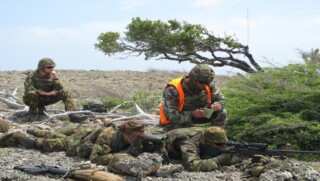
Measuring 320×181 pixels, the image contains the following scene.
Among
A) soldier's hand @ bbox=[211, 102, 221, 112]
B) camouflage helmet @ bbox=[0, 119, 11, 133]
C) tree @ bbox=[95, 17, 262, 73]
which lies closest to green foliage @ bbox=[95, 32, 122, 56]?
tree @ bbox=[95, 17, 262, 73]

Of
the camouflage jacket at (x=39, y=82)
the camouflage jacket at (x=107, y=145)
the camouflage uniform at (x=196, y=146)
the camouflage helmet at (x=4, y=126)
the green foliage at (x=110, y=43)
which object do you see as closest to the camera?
the camouflage uniform at (x=196, y=146)

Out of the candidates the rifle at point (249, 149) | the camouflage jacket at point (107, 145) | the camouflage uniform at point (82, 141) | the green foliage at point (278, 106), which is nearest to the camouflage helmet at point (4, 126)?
the camouflage uniform at point (82, 141)

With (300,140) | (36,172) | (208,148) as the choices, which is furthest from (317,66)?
(36,172)

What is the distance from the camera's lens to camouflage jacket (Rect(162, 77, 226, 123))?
762 centimetres

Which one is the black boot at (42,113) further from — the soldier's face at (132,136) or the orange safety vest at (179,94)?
the soldier's face at (132,136)

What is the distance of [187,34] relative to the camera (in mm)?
14930

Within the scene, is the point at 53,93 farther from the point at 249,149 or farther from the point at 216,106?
the point at 249,149

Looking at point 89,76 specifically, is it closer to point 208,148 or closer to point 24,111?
point 24,111

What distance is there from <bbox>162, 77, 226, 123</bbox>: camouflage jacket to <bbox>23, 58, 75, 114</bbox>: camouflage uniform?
3.31 metres

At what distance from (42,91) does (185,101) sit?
354 centimetres

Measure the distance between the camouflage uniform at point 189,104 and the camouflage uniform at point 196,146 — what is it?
18.6 inches

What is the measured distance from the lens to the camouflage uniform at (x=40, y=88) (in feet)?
33.8

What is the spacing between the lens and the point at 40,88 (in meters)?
10.5

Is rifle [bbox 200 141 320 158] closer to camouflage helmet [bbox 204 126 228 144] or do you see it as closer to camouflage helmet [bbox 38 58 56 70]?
camouflage helmet [bbox 204 126 228 144]
